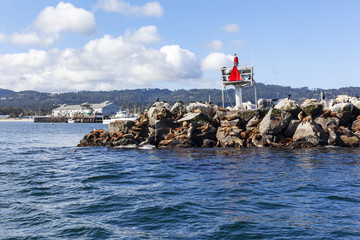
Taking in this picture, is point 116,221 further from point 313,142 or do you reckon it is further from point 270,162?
point 313,142

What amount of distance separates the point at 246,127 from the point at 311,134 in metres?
5.92

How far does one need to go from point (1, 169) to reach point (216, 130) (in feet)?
59.1

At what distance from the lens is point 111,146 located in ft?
107

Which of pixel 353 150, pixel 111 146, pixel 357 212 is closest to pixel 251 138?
pixel 353 150

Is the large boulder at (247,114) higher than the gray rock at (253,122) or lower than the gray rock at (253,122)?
higher

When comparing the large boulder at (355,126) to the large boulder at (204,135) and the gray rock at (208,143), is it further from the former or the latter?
the gray rock at (208,143)

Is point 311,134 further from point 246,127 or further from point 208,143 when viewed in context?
A: point 208,143

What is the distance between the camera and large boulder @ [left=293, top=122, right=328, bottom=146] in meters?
26.7

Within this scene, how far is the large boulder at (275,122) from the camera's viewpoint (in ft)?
91.8

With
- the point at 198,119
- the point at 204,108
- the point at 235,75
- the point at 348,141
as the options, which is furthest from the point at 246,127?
the point at 235,75

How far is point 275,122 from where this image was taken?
28.0 meters

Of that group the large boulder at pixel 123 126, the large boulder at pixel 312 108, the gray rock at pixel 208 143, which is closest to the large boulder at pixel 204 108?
the gray rock at pixel 208 143

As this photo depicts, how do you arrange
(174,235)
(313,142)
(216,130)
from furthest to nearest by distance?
(216,130) < (313,142) < (174,235)

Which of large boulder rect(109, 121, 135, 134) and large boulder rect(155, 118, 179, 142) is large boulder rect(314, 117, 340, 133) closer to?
large boulder rect(155, 118, 179, 142)
